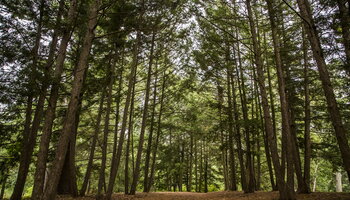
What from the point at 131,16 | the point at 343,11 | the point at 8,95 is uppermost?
the point at 131,16

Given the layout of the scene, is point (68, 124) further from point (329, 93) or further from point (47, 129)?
point (329, 93)

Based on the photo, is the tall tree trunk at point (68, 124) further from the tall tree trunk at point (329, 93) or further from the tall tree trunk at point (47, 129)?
the tall tree trunk at point (329, 93)

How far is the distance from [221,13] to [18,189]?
1049 cm

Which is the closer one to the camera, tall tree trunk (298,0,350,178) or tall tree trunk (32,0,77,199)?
tall tree trunk (298,0,350,178)

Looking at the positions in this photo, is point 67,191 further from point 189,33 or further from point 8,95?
point 189,33

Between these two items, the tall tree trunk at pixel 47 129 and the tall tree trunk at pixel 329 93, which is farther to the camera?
the tall tree trunk at pixel 47 129

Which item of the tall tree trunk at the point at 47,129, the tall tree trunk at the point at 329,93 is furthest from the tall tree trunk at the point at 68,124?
the tall tree trunk at the point at 329,93

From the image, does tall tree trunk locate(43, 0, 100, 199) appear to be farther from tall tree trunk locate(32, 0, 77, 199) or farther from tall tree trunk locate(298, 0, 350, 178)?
tall tree trunk locate(298, 0, 350, 178)

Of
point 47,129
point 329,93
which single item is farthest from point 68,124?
point 329,93

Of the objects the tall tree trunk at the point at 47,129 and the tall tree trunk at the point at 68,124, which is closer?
the tall tree trunk at the point at 68,124

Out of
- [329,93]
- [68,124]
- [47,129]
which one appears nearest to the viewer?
[329,93]

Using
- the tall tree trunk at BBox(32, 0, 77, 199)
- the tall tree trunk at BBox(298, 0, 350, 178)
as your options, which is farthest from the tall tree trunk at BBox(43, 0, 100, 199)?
the tall tree trunk at BBox(298, 0, 350, 178)

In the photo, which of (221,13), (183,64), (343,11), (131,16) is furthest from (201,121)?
(343,11)

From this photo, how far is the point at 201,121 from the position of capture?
59.8 ft
